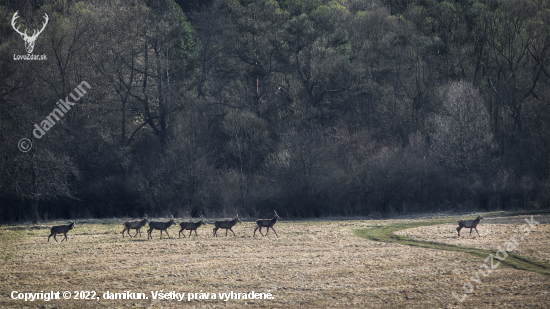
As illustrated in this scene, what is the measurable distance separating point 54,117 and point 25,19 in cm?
1187

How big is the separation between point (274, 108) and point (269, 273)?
4228 centimetres

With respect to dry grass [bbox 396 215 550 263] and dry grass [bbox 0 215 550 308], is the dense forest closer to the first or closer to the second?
dry grass [bbox 396 215 550 263]

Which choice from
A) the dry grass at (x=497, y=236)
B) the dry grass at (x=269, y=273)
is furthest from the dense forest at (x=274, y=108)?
the dry grass at (x=269, y=273)

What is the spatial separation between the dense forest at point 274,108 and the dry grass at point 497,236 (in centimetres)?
1397

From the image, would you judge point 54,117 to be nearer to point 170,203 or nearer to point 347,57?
point 170,203

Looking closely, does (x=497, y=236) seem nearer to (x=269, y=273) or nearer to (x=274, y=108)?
(x=269, y=273)

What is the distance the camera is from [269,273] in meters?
16.8

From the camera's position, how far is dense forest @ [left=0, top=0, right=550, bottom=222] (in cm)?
4409

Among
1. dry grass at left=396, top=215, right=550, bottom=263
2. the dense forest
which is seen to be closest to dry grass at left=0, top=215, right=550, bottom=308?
dry grass at left=396, top=215, right=550, bottom=263

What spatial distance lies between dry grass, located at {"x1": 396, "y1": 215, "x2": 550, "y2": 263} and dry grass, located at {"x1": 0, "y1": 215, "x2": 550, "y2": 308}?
2.56 metres

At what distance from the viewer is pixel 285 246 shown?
2233 cm

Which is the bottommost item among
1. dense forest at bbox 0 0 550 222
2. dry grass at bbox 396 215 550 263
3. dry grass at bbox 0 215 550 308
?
dry grass at bbox 0 215 550 308

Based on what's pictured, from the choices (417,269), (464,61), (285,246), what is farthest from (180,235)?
(464,61)

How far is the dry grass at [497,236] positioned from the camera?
20.0 m
